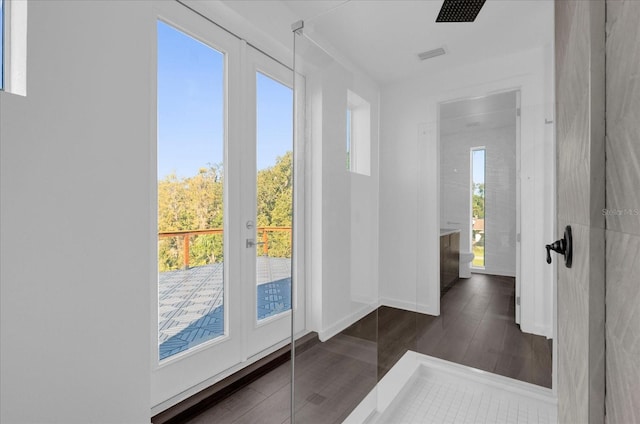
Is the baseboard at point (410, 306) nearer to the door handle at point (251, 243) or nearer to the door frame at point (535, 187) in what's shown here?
the door frame at point (535, 187)

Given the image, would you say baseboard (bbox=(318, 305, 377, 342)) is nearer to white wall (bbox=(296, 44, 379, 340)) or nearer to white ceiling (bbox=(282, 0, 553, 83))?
white wall (bbox=(296, 44, 379, 340))

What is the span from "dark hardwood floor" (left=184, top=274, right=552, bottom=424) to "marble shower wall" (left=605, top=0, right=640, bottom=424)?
1.16m

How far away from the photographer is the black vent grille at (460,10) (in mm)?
1351

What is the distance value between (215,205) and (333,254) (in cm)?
83

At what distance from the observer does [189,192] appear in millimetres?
1718

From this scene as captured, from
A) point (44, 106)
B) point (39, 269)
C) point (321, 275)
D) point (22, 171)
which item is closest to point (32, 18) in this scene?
point (44, 106)

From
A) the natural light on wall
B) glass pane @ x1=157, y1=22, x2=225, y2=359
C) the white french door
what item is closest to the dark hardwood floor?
the white french door

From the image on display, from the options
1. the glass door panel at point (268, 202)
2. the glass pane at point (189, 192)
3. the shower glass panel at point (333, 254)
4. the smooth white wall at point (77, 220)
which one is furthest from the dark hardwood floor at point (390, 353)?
the smooth white wall at point (77, 220)

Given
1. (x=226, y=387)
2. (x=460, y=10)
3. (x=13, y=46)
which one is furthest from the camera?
(x=226, y=387)

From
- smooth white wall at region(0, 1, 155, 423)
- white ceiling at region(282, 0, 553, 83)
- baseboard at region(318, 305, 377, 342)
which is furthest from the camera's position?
baseboard at region(318, 305, 377, 342)

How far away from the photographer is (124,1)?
4.12 feet

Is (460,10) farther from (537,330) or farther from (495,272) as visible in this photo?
(537,330)

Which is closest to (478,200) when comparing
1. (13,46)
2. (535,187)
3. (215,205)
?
(535,187)

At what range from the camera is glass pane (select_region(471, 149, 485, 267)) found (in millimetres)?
1556
